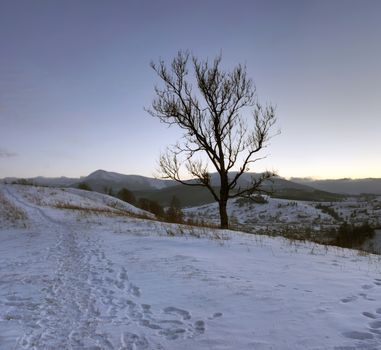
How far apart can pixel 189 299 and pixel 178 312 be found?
58cm

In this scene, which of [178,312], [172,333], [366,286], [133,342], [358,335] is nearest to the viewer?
[358,335]

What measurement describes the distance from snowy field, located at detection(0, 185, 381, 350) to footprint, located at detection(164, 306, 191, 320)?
2 cm

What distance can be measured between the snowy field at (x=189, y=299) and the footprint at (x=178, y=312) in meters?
0.02

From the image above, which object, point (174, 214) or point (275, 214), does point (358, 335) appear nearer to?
point (174, 214)

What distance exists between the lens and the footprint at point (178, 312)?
5639mm

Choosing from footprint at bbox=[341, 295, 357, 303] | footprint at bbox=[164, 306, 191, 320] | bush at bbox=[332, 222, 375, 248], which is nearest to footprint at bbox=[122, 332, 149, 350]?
footprint at bbox=[164, 306, 191, 320]

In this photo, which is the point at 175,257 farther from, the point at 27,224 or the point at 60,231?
the point at 27,224

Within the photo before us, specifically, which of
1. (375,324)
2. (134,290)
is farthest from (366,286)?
(134,290)

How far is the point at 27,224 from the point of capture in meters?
20.5

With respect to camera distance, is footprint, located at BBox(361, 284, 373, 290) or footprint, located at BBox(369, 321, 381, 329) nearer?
footprint, located at BBox(369, 321, 381, 329)

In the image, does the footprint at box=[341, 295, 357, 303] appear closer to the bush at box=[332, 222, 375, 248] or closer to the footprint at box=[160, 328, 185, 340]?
the footprint at box=[160, 328, 185, 340]

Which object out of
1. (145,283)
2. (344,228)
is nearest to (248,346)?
(145,283)

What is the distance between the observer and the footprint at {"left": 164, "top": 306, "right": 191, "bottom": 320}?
5639mm

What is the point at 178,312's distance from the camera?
587 cm
